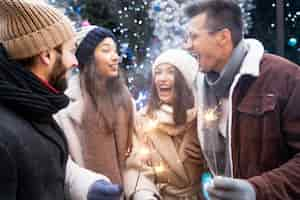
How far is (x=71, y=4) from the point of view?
4938 millimetres

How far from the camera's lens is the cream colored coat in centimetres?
269

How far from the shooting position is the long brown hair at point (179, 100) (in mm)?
2731

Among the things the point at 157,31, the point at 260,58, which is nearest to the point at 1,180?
the point at 260,58

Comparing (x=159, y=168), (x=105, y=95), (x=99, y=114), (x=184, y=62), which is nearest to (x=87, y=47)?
(x=105, y=95)

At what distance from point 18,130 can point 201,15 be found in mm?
1222

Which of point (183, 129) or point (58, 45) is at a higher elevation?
point (58, 45)

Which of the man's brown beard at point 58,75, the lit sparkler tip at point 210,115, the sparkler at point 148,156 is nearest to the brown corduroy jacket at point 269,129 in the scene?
the lit sparkler tip at point 210,115

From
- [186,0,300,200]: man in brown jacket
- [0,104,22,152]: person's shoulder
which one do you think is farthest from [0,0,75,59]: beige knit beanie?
[186,0,300,200]: man in brown jacket

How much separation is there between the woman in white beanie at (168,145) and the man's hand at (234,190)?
605 millimetres

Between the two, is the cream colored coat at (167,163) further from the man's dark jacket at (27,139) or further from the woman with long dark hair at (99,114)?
the man's dark jacket at (27,139)

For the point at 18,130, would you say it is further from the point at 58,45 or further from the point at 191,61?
the point at 191,61

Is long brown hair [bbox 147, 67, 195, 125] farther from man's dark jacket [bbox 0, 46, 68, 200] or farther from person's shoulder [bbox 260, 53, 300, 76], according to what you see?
man's dark jacket [bbox 0, 46, 68, 200]

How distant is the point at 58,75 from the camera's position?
188 cm

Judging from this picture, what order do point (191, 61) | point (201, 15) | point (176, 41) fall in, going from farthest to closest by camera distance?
point (176, 41) → point (191, 61) → point (201, 15)
